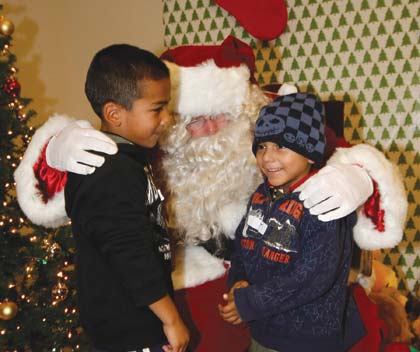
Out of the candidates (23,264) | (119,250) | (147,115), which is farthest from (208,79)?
(23,264)

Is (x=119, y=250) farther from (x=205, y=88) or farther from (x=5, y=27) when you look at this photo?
(x=5, y=27)

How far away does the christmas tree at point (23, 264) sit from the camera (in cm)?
179

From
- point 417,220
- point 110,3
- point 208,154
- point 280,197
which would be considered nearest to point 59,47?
point 110,3

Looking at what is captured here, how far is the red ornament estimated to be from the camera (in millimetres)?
1801

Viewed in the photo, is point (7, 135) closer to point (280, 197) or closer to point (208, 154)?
point (208, 154)

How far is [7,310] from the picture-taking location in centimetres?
173

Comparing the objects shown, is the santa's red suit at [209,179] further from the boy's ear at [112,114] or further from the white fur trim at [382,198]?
the boy's ear at [112,114]

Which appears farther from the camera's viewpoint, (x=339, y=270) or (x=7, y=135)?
(x=7, y=135)

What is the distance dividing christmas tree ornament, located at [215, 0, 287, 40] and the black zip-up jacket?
1.95 metres

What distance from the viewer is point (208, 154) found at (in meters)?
1.75

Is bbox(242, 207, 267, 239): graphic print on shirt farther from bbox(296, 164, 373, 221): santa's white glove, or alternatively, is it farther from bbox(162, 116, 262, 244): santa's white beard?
bbox(162, 116, 262, 244): santa's white beard

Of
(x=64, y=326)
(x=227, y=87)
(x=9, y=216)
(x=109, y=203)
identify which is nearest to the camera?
(x=109, y=203)

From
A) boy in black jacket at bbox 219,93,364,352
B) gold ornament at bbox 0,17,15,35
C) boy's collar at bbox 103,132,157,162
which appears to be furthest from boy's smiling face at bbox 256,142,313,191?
gold ornament at bbox 0,17,15,35

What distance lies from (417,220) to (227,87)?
1910 millimetres
